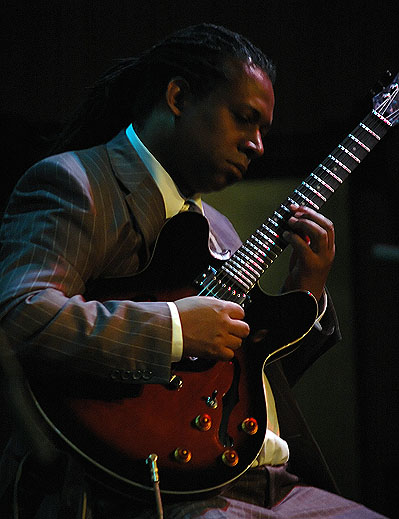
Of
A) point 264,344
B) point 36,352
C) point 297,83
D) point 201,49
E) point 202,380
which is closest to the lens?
point 36,352

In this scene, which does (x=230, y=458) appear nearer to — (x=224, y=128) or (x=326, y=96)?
(x=224, y=128)

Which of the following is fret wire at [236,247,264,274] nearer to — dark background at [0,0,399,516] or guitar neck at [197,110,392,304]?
guitar neck at [197,110,392,304]

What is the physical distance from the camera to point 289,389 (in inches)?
64.4

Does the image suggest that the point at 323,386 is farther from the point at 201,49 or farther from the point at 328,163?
the point at 201,49

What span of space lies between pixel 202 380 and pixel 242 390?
96 mm

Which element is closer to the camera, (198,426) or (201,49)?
(198,426)

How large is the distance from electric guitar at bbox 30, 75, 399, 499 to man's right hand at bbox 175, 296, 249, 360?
0.24 ft

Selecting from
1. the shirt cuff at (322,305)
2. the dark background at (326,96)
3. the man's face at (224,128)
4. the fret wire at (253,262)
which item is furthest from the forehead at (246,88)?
the dark background at (326,96)

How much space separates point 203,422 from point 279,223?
22.4 inches

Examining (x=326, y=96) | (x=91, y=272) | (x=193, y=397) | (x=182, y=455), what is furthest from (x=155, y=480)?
(x=326, y=96)

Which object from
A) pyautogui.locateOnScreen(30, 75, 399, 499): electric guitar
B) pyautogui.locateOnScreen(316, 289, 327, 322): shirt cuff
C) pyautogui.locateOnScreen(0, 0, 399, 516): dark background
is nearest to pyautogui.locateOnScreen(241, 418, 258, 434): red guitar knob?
pyautogui.locateOnScreen(30, 75, 399, 499): electric guitar

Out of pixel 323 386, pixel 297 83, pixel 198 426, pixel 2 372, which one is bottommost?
pixel 323 386

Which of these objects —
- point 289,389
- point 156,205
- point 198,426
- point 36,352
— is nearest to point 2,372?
point 36,352

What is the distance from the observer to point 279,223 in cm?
159
